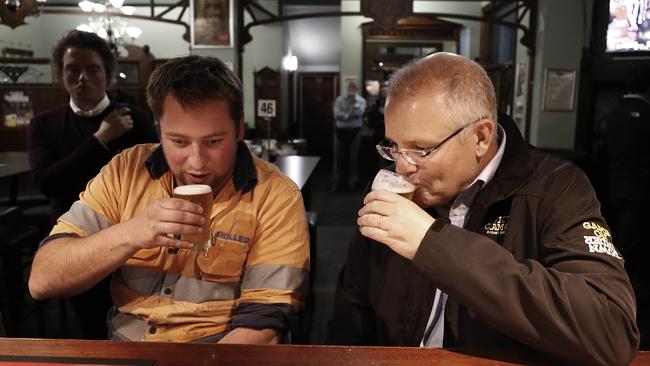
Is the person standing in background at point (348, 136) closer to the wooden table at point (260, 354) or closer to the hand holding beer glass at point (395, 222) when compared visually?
the hand holding beer glass at point (395, 222)

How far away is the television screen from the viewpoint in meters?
4.74

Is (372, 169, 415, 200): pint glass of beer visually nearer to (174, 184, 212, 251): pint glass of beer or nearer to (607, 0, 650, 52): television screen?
(174, 184, 212, 251): pint glass of beer

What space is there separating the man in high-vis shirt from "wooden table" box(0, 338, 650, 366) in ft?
0.96

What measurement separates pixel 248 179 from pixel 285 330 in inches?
19.2

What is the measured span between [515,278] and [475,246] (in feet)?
0.34

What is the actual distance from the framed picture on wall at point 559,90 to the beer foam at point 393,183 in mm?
6017

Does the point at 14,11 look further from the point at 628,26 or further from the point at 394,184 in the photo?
the point at 628,26

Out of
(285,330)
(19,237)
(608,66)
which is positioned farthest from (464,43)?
(285,330)

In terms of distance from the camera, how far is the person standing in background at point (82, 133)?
2.49 m

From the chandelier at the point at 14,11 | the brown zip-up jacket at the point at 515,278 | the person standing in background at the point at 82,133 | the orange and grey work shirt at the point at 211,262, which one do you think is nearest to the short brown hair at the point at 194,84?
the orange and grey work shirt at the point at 211,262

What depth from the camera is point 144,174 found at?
5.47ft

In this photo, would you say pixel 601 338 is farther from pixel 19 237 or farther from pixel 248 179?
pixel 19 237

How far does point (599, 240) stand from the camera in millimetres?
1210

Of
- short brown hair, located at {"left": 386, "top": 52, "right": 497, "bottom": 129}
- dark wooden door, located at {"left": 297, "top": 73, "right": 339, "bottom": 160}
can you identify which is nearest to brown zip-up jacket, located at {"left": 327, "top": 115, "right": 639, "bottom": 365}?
short brown hair, located at {"left": 386, "top": 52, "right": 497, "bottom": 129}
